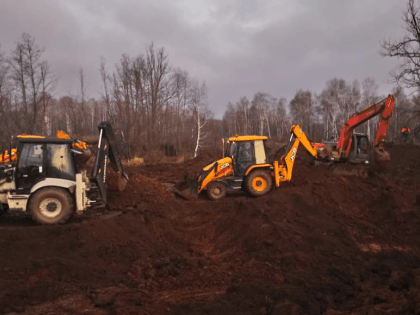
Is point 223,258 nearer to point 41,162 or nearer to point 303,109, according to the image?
point 41,162

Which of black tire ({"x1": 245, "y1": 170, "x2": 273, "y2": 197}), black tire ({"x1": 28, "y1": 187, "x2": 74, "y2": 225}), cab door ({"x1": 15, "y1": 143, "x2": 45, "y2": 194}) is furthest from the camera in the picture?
black tire ({"x1": 245, "y1": 170, "x2": 273, "y2": 197})

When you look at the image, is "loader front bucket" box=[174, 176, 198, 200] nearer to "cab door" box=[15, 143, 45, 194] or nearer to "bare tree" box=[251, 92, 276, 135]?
"cab door" box=[15, 143, 45, 194]

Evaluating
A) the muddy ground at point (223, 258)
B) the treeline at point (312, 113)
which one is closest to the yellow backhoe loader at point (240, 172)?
the muddy ground at point (223, 258)

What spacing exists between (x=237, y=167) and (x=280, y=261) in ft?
18.8

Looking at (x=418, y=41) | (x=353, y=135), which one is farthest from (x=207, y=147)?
(x=418, y=41)

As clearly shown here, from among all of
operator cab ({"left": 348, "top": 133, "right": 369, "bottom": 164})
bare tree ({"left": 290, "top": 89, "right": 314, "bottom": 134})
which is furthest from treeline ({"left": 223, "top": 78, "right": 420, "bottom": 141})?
operator cab ({"left": 348, "top": 133, "right": 369, "bottom": 164})

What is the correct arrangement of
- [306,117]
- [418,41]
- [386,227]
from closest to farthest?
1. [386,227]
2. [418,41]
3. [306,117]

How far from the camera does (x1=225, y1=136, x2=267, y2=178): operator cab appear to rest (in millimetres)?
11383

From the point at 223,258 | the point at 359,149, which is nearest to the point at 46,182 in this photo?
the point at 223,258

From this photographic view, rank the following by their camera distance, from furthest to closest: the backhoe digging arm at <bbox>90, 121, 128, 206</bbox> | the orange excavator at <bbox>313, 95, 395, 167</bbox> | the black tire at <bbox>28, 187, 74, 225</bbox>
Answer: the orange excavator at <bbox>313, 95, 395, 167</bbox>, the backhoe digging arm at <bbox>90, 121, 128, 206</bbox>, the black tire at <bbox>28, 187, 74, 225</bbox>

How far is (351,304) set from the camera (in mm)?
4113

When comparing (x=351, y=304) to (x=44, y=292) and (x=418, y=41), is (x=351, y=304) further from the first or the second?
(x=418, y=41)

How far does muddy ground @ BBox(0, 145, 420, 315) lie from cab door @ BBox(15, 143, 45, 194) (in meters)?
0.98

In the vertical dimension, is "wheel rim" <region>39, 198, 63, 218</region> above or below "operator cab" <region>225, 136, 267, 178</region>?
below
